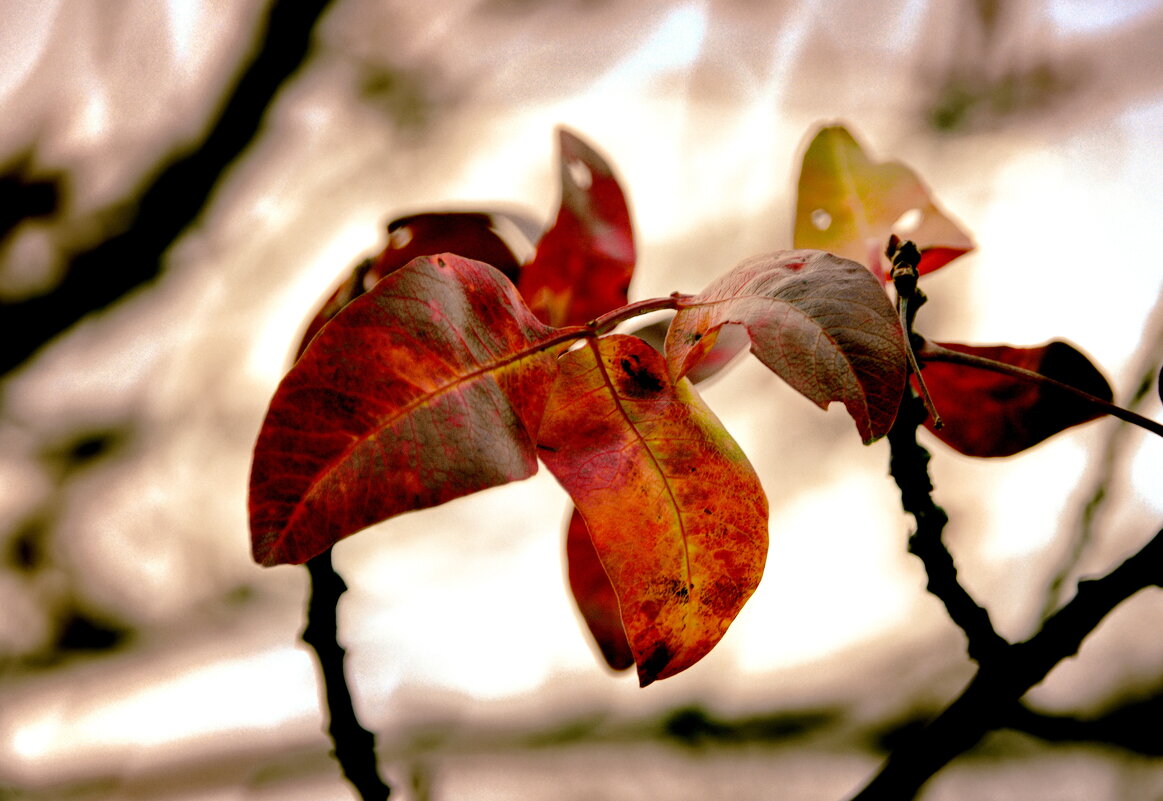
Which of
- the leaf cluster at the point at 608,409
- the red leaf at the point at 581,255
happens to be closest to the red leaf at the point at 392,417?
the leaf cluster at the point at 608,409

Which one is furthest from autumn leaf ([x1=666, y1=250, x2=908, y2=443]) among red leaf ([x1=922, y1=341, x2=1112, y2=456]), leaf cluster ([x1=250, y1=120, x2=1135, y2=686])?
red leaf ([x1=922, y1=341, x2=1112, y2=456])

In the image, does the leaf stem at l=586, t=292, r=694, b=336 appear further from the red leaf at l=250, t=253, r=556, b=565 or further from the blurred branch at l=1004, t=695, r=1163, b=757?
the blurred branch at l=1004, t=695, r=1163, b=757

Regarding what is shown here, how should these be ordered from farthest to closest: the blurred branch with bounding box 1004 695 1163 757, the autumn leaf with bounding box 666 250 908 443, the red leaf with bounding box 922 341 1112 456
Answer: the blurred branch with bounding box 1004 695 1163 757
the red leaf with bounding box 922 341 1112 456
the autumn leaf with bounding box 666 250 908 443

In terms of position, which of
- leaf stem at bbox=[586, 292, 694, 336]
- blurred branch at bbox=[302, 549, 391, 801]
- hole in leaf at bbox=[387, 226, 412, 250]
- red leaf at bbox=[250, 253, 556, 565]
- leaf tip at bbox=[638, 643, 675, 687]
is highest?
hole in leaf at bbox=[387, 226, 412, 250]

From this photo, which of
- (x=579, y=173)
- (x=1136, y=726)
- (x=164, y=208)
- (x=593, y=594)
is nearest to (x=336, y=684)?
(x=593, y=594)

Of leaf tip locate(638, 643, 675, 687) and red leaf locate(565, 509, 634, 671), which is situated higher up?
red leaf locate(565, 509, 634, 671)

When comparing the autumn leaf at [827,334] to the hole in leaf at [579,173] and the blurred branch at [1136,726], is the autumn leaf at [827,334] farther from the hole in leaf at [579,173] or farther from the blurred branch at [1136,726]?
the blurred branch at [1136,726]

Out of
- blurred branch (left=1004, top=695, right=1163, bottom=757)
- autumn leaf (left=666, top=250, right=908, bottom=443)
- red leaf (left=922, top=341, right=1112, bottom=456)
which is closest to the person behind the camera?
autumn leaf (left=666, top=250, right=908, bottom=443)
